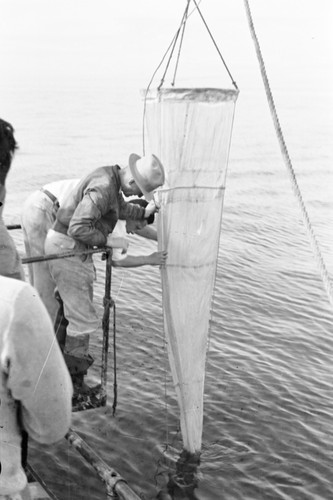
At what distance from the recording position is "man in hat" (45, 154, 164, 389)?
17.7 feet

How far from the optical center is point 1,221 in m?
3.43

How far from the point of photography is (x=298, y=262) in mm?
16812

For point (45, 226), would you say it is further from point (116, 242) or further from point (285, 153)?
point (285, 153)

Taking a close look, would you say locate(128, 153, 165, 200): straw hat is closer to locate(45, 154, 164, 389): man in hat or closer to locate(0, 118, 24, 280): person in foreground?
locate(45, 154, 164, 389): man in hat

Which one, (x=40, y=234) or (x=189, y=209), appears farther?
(x=40, y=234)

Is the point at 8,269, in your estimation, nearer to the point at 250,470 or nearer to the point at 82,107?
the point at 250,470

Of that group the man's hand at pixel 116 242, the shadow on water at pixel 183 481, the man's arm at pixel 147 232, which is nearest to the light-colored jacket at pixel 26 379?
the man's hand at pixel 116 242

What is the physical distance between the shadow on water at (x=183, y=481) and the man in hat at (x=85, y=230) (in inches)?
83.3

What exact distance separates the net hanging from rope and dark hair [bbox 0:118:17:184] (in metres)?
2.54

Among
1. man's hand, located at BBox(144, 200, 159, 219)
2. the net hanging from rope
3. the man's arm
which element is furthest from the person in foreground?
the man's arm

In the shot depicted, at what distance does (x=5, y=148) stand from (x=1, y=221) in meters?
0.94

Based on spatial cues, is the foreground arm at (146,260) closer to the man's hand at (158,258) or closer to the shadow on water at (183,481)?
the man's hand at (158,258)

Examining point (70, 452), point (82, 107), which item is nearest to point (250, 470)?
point (70, 452)

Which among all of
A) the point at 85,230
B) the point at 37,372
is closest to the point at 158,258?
the point at 85,230
